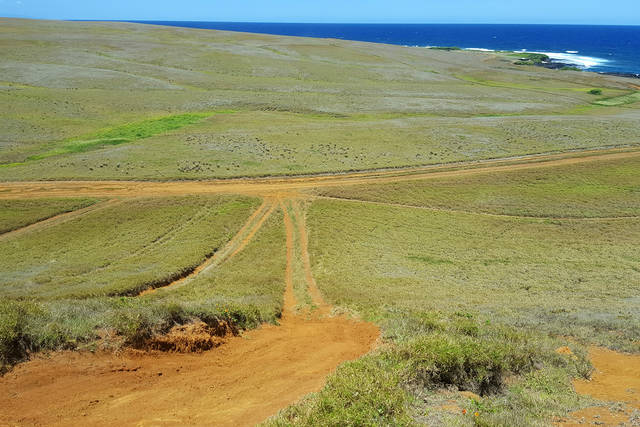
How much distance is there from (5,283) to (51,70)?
240 ft

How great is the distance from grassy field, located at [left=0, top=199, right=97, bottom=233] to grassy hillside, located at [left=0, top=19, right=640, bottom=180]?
595 cm

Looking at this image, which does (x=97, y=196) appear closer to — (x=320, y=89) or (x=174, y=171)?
(x=174, y=171)

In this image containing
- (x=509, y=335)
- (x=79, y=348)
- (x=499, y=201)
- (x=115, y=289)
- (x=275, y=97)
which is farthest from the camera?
(x=275, y=97)

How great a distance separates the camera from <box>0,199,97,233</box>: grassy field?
31.1m

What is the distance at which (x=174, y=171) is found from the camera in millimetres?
41938

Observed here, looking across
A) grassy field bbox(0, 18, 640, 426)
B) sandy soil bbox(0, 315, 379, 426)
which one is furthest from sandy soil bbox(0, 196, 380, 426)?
grassy field bbox(0, 18, 640, 426)

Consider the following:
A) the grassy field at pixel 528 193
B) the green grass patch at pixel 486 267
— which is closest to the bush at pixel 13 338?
the green grass patch at pixel 486 267

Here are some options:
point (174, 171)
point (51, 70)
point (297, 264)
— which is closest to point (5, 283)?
point (297, 264)

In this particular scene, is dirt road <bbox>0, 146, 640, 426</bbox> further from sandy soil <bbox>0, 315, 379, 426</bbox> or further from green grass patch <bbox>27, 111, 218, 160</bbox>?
green grass patch <bbox>27, 111, 218, 160</bbox>

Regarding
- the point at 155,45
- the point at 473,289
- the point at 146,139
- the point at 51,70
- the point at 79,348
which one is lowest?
the point at 473,289

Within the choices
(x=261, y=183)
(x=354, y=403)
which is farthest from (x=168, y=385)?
(x=261, y=183)

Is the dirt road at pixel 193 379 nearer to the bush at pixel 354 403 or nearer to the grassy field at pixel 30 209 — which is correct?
the bush at pixel 354 403

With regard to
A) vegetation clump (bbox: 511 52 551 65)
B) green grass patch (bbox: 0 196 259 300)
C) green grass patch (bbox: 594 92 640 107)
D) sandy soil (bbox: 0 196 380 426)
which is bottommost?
green grass patch (bbox: 0 196 259 300)

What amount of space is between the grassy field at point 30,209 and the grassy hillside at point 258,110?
5.95 m
